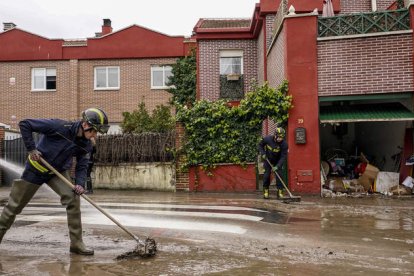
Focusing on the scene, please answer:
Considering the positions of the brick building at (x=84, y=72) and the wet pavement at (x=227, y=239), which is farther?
the brick building at (x=84, y=72)

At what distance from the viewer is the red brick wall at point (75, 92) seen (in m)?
23.7

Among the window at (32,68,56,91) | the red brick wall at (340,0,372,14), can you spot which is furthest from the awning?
the window at (32,68,56,91)

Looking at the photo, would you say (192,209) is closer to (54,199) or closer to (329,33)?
(54,199)

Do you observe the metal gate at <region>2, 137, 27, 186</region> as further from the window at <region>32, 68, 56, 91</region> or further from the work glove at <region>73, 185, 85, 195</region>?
the work glove at <region>73, 185, 85, 195</region>

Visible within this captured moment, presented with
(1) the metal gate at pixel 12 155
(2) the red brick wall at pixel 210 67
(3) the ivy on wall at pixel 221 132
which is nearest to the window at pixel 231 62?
(2) the red brick wall at pixel 210 67

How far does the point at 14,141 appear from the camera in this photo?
645 inches

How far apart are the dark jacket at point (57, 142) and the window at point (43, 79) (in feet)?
65.8

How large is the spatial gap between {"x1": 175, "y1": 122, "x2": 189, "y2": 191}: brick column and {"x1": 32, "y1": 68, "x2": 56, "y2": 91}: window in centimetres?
1288

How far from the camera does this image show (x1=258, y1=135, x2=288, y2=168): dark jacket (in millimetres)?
11188

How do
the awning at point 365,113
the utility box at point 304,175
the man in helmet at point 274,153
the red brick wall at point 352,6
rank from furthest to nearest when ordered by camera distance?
the red brick wall at point 352,6
the utility box at point 304,175
the awning at point 365,113
the man in helmet at point 274,153

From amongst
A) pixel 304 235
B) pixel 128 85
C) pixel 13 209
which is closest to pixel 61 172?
pixel 13 209

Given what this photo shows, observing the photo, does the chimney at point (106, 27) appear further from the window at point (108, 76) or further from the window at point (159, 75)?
the window at point (159, 75)

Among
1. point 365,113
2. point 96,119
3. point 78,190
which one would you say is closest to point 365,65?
point 365,113

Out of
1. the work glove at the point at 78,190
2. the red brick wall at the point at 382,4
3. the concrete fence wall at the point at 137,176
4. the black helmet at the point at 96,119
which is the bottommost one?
the concrete fence wall at the point at 137,176
